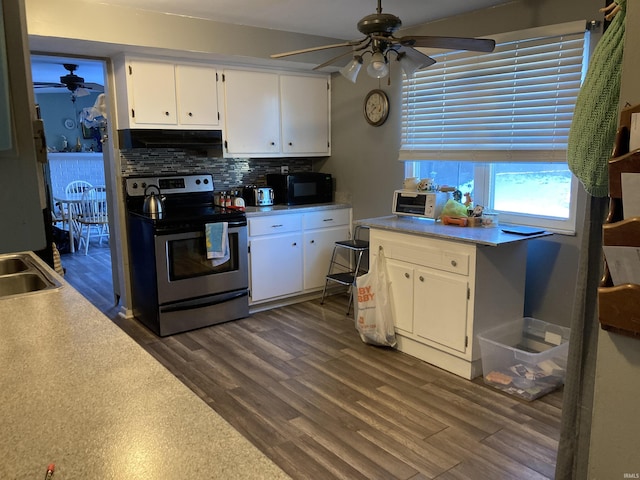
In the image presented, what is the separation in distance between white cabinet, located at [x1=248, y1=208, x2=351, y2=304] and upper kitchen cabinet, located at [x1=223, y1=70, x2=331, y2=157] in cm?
64

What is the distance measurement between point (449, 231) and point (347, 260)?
1.76 metres

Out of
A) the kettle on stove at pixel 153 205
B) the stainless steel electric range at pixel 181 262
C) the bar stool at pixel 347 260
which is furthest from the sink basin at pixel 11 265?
the bar stool at pixel 347 260

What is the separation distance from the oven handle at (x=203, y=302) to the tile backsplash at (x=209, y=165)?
1.05 metres

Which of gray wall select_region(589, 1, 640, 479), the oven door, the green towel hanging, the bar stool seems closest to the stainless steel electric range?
the oven door

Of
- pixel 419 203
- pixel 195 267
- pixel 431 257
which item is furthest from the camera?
pixel 195 267

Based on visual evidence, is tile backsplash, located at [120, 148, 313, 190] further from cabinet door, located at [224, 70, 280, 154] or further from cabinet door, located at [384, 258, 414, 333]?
cabinet door, located at [384, 258, 414, 333]

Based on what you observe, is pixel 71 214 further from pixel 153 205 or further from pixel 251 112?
pixel 251 112

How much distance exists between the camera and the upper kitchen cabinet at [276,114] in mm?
4172

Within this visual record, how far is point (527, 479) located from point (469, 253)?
1224 mm

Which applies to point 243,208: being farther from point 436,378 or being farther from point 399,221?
point 436,378

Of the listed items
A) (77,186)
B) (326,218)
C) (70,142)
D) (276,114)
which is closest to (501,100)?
(326,218)

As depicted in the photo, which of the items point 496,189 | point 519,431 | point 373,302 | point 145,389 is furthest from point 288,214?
point 145,389

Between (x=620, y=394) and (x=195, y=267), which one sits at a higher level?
(x=620, y=394)

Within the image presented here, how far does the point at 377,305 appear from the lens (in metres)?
3.42
